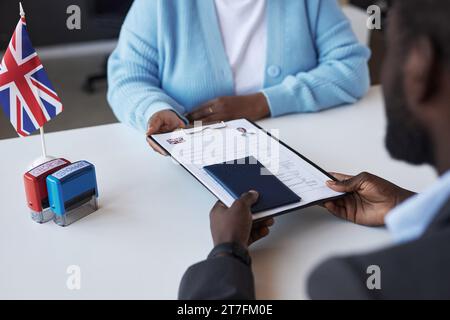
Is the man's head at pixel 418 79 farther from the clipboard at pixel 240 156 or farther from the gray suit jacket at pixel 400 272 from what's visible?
the clipboard at pixel 240 156

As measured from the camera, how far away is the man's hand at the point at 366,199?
995mm

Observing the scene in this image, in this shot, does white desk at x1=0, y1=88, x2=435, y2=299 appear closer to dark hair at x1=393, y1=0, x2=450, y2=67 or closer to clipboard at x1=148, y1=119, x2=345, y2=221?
clipboard at x1=148, y1=119, x2=345, y2=221

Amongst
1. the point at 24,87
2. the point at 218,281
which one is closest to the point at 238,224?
the point at 218,281

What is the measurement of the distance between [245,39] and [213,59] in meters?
0.10

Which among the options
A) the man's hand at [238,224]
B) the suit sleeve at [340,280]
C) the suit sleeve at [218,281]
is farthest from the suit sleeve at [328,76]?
the suit sleeve at [340,280]

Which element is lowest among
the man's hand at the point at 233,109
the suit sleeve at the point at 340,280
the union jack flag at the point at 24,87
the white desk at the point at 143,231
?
the white desk at the point at 143,231

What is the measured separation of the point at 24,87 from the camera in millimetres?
1102

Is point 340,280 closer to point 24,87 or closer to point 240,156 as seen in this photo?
point 240,156

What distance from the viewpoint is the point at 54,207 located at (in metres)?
0.99

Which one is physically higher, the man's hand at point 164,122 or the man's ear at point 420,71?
the man's ear at point 420,71

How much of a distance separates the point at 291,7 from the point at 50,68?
7.96ft

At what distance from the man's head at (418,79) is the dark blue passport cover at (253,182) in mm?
309

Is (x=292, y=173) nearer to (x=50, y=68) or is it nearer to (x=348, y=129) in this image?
(x=348, y=129)
